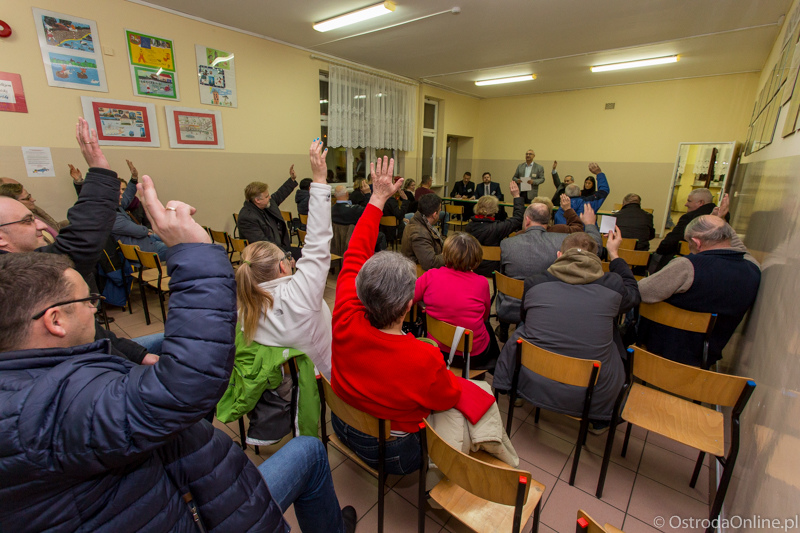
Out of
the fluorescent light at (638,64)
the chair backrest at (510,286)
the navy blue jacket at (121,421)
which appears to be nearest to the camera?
the navy blue jacket at (121,421)

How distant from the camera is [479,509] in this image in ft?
4.14

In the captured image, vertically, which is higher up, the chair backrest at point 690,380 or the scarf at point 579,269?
the scarf at point 579,269

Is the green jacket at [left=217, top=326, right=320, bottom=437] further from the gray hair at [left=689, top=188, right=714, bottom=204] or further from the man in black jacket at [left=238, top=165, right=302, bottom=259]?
the gray hair at [left=689, top=188, right=714, bottom=204]

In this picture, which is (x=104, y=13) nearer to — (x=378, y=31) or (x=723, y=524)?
(x=378, y=31)

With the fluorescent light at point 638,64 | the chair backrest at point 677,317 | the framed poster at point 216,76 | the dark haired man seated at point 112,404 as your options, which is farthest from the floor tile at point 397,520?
the fluorescent light at point 638,64

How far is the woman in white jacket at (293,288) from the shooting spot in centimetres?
154

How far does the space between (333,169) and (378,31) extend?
8.97 ft

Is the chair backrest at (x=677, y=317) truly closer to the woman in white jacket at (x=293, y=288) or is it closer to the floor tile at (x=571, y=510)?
the floor tile at (x=571, y=510)

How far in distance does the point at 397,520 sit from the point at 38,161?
16.5ft

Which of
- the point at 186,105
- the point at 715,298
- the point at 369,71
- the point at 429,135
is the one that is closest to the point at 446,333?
the point at 715,298

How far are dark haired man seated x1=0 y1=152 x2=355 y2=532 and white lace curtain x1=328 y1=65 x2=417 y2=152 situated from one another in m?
6.31

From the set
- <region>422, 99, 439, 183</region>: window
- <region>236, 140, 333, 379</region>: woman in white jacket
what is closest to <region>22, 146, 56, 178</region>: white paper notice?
<region>236, 140, 333, 379</region>: woman in white jacket

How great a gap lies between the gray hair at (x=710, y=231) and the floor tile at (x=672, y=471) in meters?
1.25

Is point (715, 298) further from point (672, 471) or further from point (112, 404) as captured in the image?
point (112, 404)
